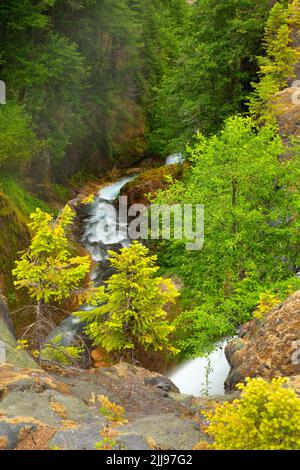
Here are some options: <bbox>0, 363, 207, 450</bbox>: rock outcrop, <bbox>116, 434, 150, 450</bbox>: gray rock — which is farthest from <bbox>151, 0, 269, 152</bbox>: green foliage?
<bbox>116, 434, 150, 450</bbox>: gray rock

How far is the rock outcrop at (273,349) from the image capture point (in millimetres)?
10234

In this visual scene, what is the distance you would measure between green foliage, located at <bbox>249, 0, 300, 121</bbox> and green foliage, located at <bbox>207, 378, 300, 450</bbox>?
63.4 feet

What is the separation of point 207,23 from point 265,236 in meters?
17.0

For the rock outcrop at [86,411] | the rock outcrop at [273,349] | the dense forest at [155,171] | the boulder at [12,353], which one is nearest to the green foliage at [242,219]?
the dense forest at [155,171]

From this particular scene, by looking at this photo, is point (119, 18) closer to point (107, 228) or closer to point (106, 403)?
point (107, 228)

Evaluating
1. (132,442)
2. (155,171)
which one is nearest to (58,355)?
(132,442)

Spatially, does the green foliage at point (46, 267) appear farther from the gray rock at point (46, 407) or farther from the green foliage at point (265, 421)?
the green foliage at point (265, 421)

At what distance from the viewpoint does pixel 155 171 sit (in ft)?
103

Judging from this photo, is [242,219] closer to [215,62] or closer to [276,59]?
[215,62]

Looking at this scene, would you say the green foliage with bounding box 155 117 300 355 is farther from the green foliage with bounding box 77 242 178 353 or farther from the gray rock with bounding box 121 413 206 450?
the gray rock with bounding box 121 413 206 450

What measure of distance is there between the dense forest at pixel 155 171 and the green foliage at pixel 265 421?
3 centimetres

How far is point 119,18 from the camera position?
36.6 meters

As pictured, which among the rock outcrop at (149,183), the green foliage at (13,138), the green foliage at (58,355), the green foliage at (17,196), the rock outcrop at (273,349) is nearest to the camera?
the rock outcrop at (273,349)
